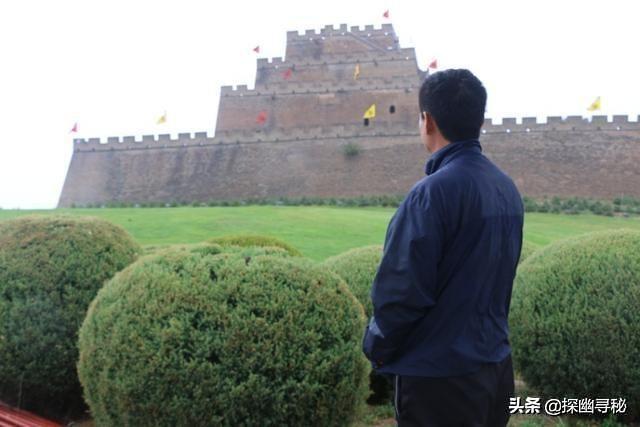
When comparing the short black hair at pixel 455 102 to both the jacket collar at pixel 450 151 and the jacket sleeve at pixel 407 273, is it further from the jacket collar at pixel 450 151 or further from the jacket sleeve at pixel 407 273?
the jacket sleeve at pixel 407 273

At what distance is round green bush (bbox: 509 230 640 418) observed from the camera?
221 inches

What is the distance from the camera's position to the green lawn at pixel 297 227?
1778 cm

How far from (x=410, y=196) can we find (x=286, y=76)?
43.3 metres

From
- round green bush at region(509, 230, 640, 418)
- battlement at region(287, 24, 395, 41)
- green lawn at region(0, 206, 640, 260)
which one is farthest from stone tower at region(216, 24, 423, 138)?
round green bush at region(509, 230, 640, 418)

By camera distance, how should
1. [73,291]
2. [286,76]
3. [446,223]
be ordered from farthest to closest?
[286,76] < [73,291] < [446,223]

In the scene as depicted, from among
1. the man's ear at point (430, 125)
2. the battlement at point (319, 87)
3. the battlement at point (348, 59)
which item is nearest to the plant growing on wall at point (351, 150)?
the battlement at point (319, 87)

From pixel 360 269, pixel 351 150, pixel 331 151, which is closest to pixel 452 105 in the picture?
pixel 360 269

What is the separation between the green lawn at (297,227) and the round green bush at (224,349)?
10265mm

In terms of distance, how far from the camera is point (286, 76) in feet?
149

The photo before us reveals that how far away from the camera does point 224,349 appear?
4.49m

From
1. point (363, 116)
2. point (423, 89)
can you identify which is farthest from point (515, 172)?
point (423, 89)

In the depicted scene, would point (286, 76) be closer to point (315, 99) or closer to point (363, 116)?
point (315, 99)

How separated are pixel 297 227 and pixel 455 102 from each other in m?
17.9

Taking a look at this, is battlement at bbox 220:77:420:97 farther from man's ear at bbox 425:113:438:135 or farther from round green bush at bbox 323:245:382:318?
man's ear at bbox 425:113:438:135
